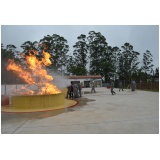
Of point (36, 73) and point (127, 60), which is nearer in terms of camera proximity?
point (36, 73)

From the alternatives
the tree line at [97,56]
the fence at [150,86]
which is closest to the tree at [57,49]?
the tree line at [97,56]

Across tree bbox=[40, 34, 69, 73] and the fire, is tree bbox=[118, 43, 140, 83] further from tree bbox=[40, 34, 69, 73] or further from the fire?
the fire

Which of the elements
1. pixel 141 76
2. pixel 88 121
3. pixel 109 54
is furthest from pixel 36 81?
pixel 109 54

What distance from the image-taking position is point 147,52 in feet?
189

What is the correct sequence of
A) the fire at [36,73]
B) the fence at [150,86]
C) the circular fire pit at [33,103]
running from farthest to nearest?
the fence at [150,86] → the fire at [36,73] → the circular fire pit at [33,103]

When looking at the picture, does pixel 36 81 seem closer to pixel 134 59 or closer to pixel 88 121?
pixel 88 121

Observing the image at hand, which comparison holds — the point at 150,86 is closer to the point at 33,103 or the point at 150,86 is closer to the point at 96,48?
the point at 33,103

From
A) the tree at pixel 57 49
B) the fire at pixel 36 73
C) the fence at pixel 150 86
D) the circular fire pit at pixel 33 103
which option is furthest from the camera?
the tree at pixel 57 49

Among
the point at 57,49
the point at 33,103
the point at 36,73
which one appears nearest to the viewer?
the point at 33,103

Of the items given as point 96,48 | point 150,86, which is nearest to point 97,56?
point 96,48

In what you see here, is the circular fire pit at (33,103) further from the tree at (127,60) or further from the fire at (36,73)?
the tree at (127,60)

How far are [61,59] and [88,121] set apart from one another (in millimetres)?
50729

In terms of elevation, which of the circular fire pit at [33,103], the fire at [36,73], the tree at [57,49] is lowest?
the circular fire pit at [33,103]

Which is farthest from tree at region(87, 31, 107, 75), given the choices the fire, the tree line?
the fire
